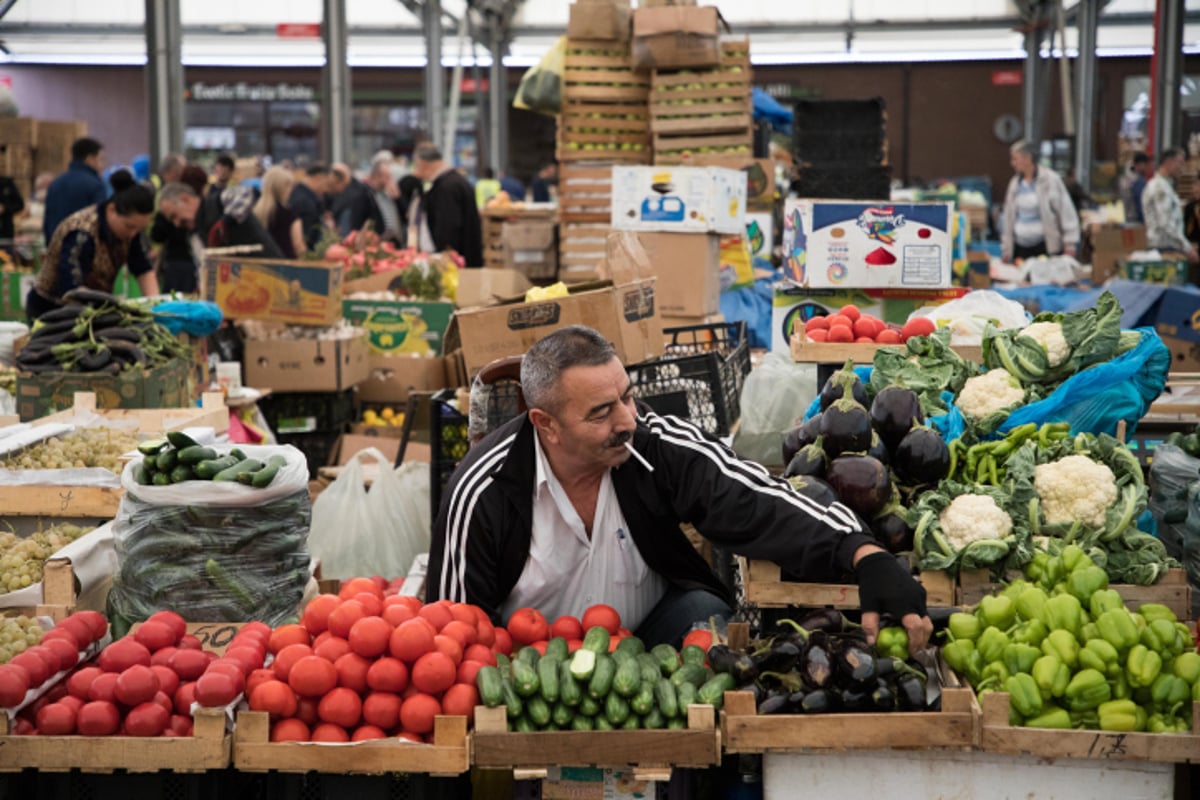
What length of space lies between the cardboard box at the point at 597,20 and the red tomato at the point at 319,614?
29.4ft

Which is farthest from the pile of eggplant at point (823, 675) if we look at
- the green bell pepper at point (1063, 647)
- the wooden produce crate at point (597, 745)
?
the green bell pepper at point (1063, 647)

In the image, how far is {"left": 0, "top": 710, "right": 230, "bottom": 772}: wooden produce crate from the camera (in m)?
3.08

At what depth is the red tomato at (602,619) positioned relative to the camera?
3561mm

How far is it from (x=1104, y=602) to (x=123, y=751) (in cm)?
225

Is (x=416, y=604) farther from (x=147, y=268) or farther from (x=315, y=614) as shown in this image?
(x=147, y=268)

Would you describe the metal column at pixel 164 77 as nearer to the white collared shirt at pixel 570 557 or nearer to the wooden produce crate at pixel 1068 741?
the white collared shirt at pixel 570 557

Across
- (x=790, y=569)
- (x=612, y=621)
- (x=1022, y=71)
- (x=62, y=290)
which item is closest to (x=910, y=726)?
(x=790, y=569)

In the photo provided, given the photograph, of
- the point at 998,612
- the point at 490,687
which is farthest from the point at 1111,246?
the point at 490,687

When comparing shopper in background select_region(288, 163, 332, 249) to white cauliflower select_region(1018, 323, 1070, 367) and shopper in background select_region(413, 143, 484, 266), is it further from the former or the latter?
white cauliflower select_region(1018, 323, 1070, 367)

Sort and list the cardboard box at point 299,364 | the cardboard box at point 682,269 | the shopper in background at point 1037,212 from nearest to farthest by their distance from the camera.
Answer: the cardboard box at point 682,269 → the cardboard box at point 299,364 → the shopper in background at point 1037,212

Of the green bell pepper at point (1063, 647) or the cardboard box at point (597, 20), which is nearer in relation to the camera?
the green bell pepper at point (1063, 647)

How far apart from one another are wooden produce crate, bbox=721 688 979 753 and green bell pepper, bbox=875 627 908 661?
17 cm

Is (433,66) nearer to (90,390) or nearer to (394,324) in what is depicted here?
(394,324)

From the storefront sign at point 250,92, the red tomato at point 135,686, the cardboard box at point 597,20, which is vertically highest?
the storefront sign at point 250,92
